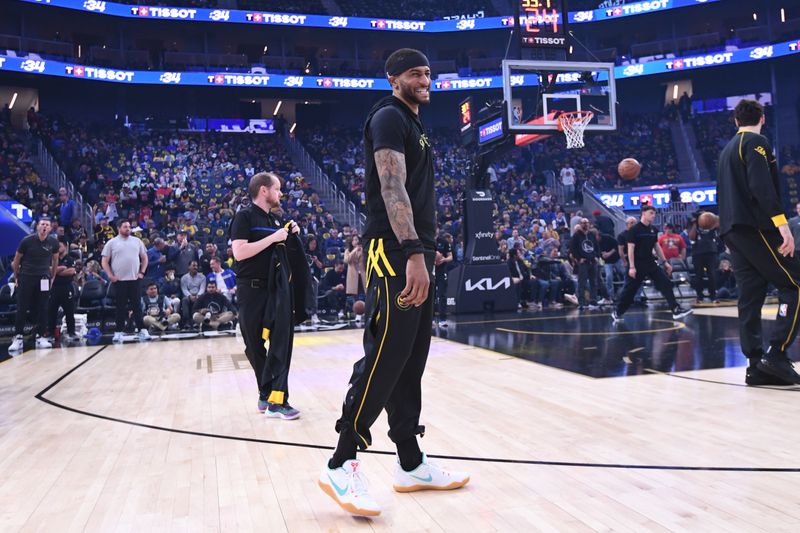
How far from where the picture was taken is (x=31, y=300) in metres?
10.3

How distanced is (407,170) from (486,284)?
10916 millimetres

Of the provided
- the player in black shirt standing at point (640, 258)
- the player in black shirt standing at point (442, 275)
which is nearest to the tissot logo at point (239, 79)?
the player in black shirt standing at point (442, 275)

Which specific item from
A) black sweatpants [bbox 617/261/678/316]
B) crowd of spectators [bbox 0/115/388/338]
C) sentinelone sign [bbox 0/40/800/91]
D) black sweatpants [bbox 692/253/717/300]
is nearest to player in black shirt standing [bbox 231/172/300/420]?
crowd of spectators [bbox 0/115/388/338]

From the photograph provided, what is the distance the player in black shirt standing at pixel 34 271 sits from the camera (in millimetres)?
9930

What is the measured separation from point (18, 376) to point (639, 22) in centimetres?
3361

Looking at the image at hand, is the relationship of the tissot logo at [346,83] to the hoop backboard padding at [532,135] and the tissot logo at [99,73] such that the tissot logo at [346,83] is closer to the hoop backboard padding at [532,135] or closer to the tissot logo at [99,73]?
the tissot logo at [99,73]

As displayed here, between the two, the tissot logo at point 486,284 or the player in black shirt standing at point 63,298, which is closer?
the player in black shirt standing at point 63,298

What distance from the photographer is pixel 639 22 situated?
33.3m

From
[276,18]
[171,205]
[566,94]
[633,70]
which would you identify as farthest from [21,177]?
[633,70]

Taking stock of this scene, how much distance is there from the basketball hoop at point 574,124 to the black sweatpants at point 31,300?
10.3 m

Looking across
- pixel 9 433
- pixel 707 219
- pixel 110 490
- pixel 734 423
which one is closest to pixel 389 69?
pixel 110 490

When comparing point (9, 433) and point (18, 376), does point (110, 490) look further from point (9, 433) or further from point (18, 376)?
point (18, 376)

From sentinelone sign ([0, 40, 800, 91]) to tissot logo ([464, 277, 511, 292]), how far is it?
651 inches

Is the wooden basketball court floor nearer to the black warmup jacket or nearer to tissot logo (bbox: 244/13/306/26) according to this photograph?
the black warmup jacket
